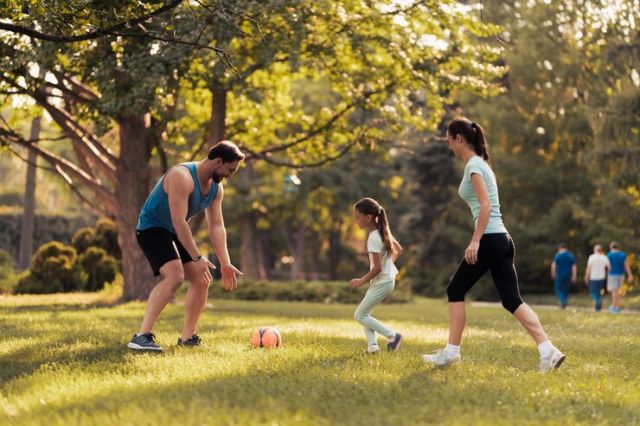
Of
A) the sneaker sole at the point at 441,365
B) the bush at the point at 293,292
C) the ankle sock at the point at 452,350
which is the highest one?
the ankle sock at the point at 452,350

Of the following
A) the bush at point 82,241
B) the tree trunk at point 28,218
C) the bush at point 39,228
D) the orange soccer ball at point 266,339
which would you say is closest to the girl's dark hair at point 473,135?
the orange soccer ball at point 266,339

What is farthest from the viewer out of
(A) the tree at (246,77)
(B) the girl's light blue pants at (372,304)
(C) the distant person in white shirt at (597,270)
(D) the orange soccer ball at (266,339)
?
(C) the distant person in white shirt at (597,270)

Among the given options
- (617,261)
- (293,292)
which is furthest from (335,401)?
(293,292)

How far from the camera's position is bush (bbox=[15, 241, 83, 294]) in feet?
80.3

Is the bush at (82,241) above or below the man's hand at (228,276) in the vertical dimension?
above

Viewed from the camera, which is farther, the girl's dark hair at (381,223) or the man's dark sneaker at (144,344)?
the girl's dark hair at (381,223)

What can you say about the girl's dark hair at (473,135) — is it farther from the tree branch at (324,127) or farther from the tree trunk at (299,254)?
the tree trunk at (299,254)

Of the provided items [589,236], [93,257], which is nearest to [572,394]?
[93,257]

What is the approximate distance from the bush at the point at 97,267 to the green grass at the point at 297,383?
45.9 feet

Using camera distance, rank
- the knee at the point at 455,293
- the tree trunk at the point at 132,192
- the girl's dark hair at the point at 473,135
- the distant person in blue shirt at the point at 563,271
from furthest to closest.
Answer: the distant person in blue shirt at the point at 563,271
the tree trunk at the point at 132,192
the girl's dark hair at the point at 473,135
the knee at the point at 455,293

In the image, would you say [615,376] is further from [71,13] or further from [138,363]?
[71,13]

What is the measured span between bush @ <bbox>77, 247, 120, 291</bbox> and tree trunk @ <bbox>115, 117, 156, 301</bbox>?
5339 mm

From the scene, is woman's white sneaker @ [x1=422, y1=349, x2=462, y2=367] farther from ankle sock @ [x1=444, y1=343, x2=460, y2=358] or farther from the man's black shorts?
the man's black shorts

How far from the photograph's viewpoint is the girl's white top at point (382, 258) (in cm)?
938
